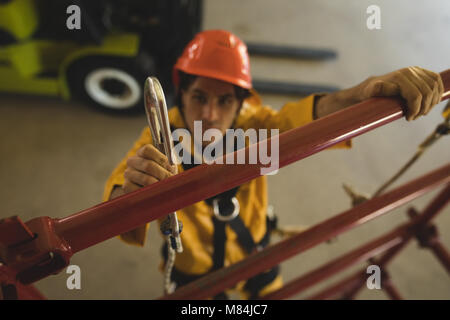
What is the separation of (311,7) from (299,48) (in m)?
0.82

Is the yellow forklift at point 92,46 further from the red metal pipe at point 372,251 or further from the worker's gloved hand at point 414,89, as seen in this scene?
the worker's gloved hand at point 414,89

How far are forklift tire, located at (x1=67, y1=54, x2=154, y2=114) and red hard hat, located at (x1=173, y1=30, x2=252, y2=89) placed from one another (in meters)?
1.29

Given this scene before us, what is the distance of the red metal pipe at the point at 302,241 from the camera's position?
3.55 ft

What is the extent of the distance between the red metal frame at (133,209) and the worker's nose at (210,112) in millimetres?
574

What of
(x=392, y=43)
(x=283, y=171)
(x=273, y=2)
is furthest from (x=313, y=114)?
(x=273, y=2)

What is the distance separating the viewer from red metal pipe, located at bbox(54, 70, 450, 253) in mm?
577

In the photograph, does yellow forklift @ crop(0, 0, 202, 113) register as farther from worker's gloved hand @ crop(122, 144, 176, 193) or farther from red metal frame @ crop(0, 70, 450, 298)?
red metal frame @ crop(0, 70, 450, 298)

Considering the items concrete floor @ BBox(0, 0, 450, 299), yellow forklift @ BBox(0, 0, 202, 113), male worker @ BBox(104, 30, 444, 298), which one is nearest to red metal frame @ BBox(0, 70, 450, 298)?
male worker @ BBox(104, 30, 444, 298)

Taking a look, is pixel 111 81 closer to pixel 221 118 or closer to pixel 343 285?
pixel 221 118

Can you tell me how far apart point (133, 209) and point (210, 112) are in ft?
2.20

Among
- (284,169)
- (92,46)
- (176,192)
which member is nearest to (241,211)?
(176,192)

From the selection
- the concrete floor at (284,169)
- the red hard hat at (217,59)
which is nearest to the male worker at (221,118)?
the red hard hat at (217,59)
